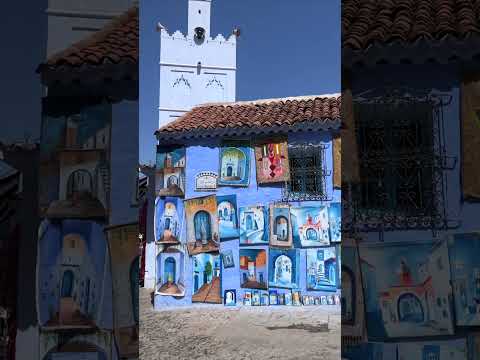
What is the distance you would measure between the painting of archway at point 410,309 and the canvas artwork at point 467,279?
250 mm

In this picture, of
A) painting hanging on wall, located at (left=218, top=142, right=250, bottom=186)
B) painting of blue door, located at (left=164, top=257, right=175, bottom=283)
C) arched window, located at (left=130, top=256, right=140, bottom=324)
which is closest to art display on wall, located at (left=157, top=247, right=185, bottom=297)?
painting of blue door, located at (left=164, top=257, right=175, bottom=283)

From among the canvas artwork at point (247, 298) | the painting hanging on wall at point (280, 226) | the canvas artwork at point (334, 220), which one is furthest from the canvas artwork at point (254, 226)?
the canvas artwork at point (334, 220)

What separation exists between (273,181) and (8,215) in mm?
9245

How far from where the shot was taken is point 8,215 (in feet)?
13.9

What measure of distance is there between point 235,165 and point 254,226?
1.43m

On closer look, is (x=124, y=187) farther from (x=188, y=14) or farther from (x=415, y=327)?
(x=188, y=14)

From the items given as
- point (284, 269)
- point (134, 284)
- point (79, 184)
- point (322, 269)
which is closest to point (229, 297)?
point (284, 269)

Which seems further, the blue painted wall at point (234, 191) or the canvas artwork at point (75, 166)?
the blue painted wall at point (234, 191)

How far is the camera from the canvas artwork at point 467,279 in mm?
4156

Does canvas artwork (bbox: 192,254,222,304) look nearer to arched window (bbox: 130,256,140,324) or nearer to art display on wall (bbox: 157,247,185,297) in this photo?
art display on wall (bbox: 157,247,185,297)

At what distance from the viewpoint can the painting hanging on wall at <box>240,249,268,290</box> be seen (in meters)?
13.0

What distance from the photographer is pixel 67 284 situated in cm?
419

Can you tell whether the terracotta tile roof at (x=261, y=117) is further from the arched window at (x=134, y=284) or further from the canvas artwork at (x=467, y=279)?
the arched window at (x=134, y=284)

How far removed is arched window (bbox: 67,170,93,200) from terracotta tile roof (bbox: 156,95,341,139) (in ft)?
29.4
